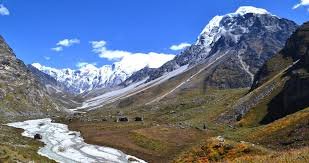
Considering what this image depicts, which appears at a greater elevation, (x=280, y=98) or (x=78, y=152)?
(x=280, y=98)

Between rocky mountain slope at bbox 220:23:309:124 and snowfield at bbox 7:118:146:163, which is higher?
rocky mountain slope at bbox 220:23:309:124

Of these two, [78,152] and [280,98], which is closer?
[78,152]

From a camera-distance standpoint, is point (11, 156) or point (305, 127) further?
point (305, 127)

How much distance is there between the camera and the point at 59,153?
275 ft

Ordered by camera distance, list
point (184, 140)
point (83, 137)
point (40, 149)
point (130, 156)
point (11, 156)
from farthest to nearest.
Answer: point (83, 137), point (184, 140), point (40, 149), point (130, 156), point (11, 156)

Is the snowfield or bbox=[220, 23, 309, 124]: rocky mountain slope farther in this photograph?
bbox=[220, 23, 309, 124]: rocky mountain slope

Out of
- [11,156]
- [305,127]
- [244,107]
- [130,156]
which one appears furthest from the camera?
[244,107]

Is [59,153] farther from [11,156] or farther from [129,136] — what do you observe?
[11,156]

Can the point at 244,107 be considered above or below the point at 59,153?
above

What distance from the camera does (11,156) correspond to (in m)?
49.1

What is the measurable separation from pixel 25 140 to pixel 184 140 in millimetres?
34776

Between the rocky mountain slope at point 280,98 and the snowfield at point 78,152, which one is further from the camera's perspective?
the rocky mountain slope at point 280,98

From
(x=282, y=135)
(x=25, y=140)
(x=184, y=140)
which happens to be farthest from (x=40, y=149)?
(x=282, y=135)

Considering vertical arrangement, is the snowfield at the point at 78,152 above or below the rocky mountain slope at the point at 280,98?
below
